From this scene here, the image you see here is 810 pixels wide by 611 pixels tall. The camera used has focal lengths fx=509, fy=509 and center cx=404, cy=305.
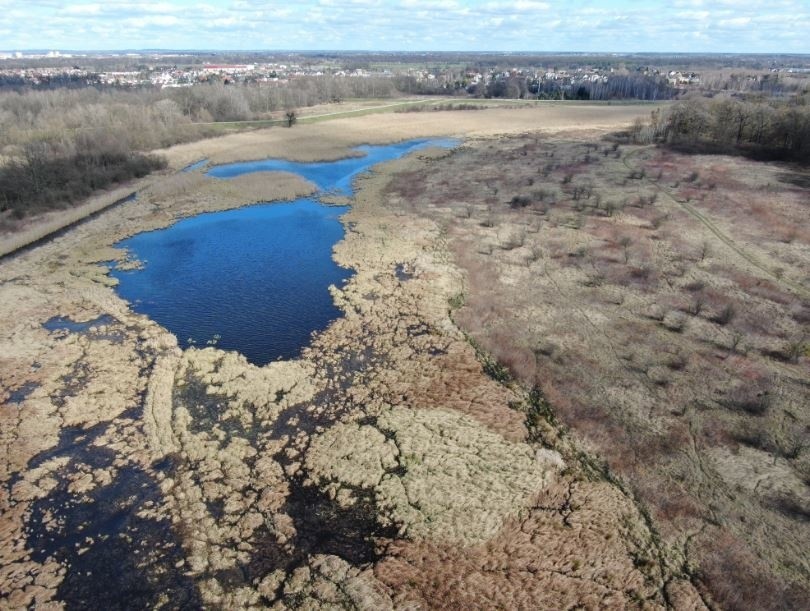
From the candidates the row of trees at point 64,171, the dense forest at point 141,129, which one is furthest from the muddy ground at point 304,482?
the dense forest at point 141,129

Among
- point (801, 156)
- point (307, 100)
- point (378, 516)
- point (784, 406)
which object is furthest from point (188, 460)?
point (307, 100)

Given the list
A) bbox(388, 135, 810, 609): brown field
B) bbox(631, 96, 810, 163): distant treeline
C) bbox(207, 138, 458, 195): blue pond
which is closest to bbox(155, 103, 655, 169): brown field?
bbox(207, 138, 458, 195): blue pond

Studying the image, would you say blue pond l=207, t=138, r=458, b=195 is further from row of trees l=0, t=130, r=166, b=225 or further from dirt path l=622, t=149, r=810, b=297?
dirt path l=622, t=149, r=810, b=297

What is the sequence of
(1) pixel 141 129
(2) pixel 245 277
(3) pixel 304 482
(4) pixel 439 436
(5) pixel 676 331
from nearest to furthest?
(3) pixel 304 482 < (4) pixel 439 436 < (5) pixel 676 331 < (2) pixel 245 277 < (1) pixel 141 129

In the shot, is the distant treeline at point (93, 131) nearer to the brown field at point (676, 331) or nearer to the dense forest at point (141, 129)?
the dense forest at point (141, 129)

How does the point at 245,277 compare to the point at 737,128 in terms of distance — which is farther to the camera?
the point at 737,128

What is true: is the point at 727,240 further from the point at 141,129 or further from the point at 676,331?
the point at 141,129

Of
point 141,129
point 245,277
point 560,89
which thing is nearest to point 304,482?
point 245,277
